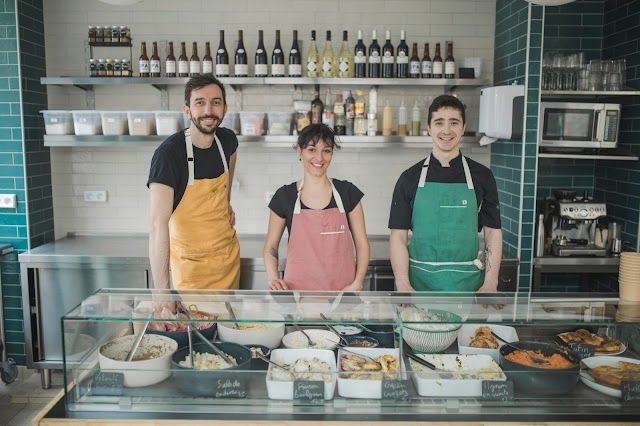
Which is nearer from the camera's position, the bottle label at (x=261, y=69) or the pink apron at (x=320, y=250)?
the pink apron at (x=320, y=250)

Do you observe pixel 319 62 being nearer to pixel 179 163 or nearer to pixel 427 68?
pixel 427 68

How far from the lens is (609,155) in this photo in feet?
14.6

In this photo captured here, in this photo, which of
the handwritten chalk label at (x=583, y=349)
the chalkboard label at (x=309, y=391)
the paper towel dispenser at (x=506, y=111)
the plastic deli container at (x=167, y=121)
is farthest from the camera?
the plastic deli container at (x=167, y=121)

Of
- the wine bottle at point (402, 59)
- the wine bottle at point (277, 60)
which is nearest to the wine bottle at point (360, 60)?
the wine bottle at point (402, 59)

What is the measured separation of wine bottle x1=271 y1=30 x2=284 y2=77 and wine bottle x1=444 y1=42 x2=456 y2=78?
124 cm

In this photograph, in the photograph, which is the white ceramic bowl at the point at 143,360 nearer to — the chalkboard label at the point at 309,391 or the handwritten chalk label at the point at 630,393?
the chalkboard label at the point at 309,391

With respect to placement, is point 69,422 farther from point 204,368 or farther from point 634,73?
point 634,73

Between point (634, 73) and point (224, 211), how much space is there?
10.3 ft

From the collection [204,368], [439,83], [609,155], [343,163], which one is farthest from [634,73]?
[204,368]

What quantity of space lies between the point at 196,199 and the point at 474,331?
171cm

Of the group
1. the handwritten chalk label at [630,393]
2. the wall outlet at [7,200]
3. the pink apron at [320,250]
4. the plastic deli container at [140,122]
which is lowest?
the handwritten chalk label at [630,393]

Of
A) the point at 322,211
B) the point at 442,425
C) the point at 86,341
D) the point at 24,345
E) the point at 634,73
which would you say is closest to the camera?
Answer: the point at 442,425

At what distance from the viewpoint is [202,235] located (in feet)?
11.2

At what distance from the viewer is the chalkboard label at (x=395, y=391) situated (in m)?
1.94
